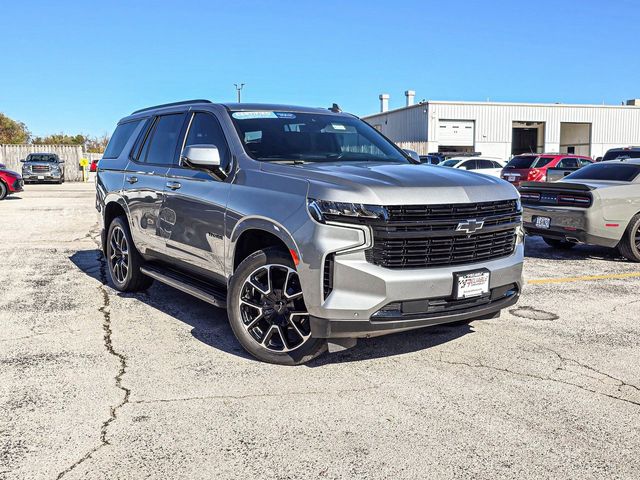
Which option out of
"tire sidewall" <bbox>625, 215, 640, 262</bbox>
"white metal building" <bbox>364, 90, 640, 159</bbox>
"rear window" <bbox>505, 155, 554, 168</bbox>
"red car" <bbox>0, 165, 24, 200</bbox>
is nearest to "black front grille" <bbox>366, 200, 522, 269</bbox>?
"tire sidewall" <bbox>625, 215, 640, 262</bbox>

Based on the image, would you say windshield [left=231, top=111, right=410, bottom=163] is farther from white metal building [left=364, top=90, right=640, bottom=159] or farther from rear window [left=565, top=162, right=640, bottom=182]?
white metal building [left=364, top=90, right=640, bottom=159]

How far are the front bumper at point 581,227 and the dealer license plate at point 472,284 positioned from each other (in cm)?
500

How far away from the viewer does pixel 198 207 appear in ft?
16.6

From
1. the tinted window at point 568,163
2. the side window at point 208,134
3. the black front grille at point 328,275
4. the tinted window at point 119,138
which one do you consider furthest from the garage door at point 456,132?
the black front grille at point 328,275

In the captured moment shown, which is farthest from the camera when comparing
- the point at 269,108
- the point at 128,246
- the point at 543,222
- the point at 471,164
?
the point at 471,164

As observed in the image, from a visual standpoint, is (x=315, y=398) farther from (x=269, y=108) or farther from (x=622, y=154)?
(x=622, y=154)

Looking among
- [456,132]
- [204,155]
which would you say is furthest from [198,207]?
[456,132]

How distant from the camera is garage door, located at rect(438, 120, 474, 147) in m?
45.0

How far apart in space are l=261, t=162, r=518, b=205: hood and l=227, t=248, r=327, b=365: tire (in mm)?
590

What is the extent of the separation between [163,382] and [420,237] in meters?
1.97

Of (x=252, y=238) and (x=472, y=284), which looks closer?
(x=472, y=284)

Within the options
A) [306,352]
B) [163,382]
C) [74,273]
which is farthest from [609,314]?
[74,273]

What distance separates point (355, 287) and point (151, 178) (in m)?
2.95

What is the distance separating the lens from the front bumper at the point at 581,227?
857 cm
